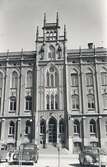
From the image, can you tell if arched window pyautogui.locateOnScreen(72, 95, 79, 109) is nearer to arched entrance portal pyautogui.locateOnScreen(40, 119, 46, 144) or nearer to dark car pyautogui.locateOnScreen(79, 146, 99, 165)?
arched entrance portal pyautogui.locateOnScreen(40, 119, 46, 144)

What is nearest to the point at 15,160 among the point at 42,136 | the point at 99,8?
the point at 99,8

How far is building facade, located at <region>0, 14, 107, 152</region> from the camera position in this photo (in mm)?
34625

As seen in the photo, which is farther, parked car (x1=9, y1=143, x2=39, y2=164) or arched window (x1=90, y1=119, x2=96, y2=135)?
arched window (x1=90, y1=119, x2=96, y2=135)

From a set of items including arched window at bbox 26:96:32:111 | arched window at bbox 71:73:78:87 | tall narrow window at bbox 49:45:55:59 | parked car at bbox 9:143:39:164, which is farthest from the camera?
tall narrow window at bbox 49:45:55:59

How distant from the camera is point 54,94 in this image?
36.5 meters

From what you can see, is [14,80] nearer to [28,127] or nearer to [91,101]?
[28,127]

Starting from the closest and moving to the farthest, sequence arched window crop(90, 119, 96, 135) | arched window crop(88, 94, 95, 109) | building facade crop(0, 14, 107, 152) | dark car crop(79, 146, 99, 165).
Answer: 1. dark car crop(79, 146, 99, 165)
2. building facade crop(0, 14, 107, 152)
3. arched window crop(90, 119, 96, 135)
4. arched window crop(88, 94, 95, 109)

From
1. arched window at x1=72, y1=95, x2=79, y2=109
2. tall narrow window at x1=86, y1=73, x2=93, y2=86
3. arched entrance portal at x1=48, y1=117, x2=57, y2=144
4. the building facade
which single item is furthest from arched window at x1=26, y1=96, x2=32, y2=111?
tall narrow window at x1=86, y1=73, x2=93, y2=86

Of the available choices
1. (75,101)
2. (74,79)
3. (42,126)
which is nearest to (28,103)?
(42,126)

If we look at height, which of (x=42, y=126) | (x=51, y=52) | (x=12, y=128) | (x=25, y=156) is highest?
(x=51, y=52)

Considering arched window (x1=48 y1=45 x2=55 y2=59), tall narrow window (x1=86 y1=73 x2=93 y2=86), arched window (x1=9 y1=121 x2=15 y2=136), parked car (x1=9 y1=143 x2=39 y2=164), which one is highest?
arched window (x1=48 y1=45 x2=55 y2=59)

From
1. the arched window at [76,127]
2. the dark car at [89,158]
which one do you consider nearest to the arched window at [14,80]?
the arched window at [76,127]

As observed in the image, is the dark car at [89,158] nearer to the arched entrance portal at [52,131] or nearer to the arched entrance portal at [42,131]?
the arched entrance portal at [52,131]

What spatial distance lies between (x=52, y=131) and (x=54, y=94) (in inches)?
225
